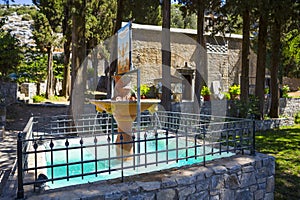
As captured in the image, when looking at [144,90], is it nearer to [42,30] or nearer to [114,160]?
[42,30]

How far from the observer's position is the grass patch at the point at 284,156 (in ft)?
16.8

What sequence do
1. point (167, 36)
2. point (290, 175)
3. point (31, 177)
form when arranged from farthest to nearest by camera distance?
point (167, 36) → point (290, 175) → point (31, 177)

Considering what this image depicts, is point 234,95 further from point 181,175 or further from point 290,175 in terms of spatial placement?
point 181,175

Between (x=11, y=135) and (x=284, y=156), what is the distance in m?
8.03

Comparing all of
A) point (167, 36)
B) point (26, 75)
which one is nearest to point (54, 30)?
point (26, 75)

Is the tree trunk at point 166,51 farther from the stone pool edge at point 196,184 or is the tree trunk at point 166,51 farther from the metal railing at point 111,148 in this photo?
the stone pool edge at point 196,184

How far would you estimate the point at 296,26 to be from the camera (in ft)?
41.9

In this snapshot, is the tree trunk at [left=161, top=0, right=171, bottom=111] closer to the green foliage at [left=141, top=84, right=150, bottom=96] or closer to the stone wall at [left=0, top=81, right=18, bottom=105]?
the green foliage at [left=141, top=84, right=150, bottom=96]

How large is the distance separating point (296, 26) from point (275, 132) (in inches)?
203

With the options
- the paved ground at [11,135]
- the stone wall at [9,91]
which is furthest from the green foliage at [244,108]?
the stone wall at [9,91]

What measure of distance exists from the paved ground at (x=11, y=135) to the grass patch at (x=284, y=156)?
167 inches

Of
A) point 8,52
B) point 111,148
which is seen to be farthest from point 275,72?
point 8,52

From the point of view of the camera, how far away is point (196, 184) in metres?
3.84

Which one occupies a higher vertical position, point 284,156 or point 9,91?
point 9,91
